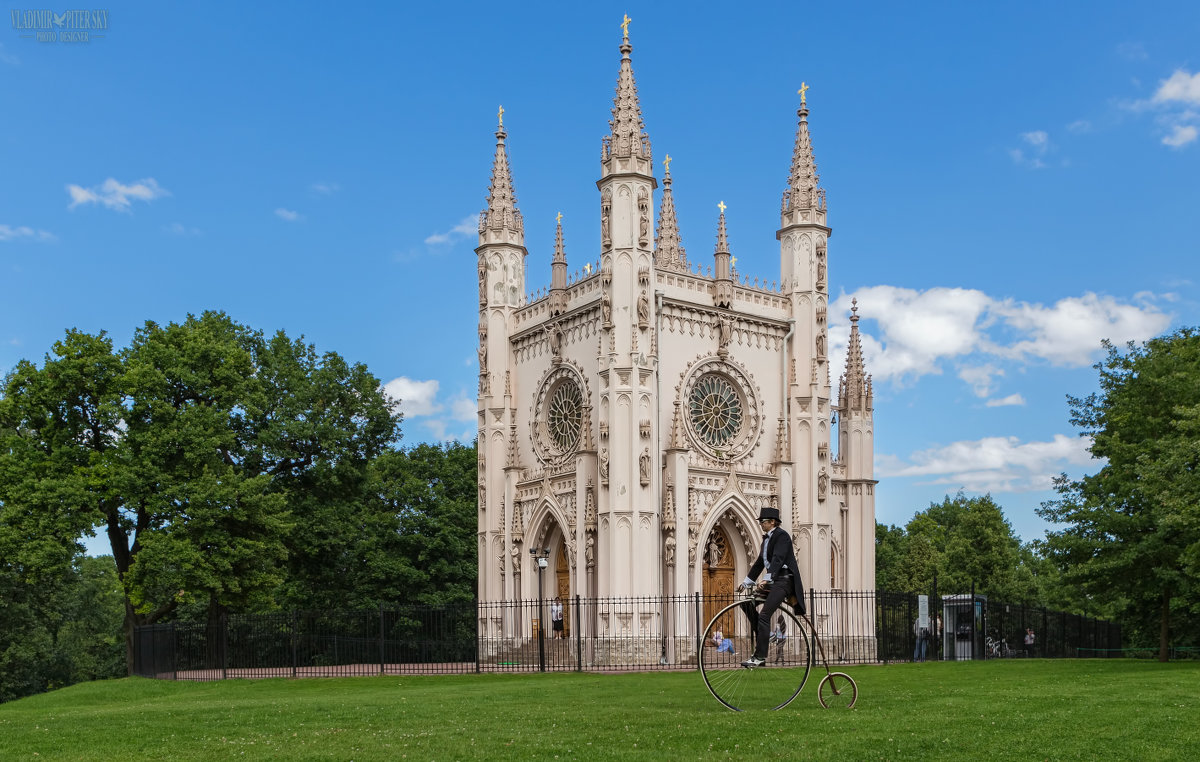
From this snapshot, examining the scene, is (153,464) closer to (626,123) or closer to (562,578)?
(562,578)

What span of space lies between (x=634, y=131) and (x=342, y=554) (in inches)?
870

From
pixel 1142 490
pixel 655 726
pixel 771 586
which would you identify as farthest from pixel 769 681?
pixel 1142 490

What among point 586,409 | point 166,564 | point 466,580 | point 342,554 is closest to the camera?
point 166,564

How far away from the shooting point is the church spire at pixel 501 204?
46.8 meters

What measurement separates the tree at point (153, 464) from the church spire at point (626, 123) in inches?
619

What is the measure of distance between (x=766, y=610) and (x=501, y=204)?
36.4m

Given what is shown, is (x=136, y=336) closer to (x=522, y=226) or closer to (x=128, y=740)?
(x=522, y=226)

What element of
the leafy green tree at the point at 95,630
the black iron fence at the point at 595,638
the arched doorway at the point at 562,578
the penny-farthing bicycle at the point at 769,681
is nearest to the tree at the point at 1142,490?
the black iron fence at the point at 595,638

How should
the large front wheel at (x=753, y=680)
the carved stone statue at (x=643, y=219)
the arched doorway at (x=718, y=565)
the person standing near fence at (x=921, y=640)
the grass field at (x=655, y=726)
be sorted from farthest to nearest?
the arched doorway at (x=718, y=565), the carved stone statue at (x=643, y=219), the person standing near fence at (x=921, y=640), the large front wheel at (x=753, y=680), the grass field at (x=655, y=726)

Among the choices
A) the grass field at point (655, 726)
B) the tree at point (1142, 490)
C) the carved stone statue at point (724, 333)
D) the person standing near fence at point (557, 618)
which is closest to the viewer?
the grass field at point (655, 726)

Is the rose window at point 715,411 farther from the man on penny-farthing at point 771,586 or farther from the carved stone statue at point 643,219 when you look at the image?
the man on penny-farthing at point 771,586

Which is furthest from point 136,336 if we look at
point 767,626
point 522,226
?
point 767,626

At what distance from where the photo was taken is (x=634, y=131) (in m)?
41.6

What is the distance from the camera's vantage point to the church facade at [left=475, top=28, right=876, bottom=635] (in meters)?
39.4
